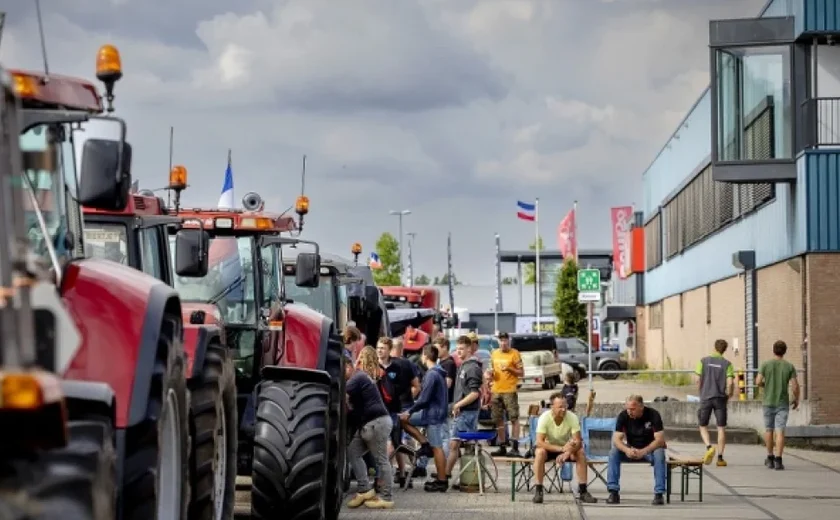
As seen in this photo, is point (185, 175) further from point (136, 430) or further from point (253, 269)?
point (136, 430)

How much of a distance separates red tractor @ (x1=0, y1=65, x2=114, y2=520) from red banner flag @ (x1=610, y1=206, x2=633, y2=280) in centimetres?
7169

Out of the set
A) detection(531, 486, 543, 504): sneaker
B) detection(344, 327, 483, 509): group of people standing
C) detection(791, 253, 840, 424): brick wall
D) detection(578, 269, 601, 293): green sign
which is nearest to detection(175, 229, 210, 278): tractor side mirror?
detection(344, 327, 483, 509): group of people standing

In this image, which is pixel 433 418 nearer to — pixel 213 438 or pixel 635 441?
pixel 635 441

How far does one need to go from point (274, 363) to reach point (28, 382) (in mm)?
9545

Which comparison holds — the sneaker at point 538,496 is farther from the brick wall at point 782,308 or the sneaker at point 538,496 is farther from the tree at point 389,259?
the tree at point 389,259

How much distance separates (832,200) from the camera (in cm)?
3133

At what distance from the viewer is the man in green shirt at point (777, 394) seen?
2356cm

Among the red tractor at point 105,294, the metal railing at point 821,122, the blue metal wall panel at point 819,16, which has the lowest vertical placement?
the red tractor at point 105,294

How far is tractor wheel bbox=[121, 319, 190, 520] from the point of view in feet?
24.5

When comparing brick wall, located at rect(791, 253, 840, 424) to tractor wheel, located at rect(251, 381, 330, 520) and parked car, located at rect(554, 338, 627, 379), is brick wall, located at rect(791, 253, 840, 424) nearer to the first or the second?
tractor wheel, located at rect(251, 381, 330, 520)

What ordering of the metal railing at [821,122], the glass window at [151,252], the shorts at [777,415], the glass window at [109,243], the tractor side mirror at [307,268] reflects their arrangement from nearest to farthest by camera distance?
1. the glass window at [109,243]
2. the glass window at [151,252]
3. the tractor side mirror at [307,268]
4. the shorts at [777,415]
5. the metal railing at [821,122]

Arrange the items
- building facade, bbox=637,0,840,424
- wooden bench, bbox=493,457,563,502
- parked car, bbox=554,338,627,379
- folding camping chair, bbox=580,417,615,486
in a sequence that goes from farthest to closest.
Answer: parked car, bbox=554,338,627,379 → building facade, bbox=637,0,840,424 → folding camping chair, bbox=580,417,615,486 → wooden bench, bbox=493,457,563,502

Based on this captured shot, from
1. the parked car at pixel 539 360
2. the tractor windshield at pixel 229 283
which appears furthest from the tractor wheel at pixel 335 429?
the parked car at pixel 539 360

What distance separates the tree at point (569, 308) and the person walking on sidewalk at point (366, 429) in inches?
3176
